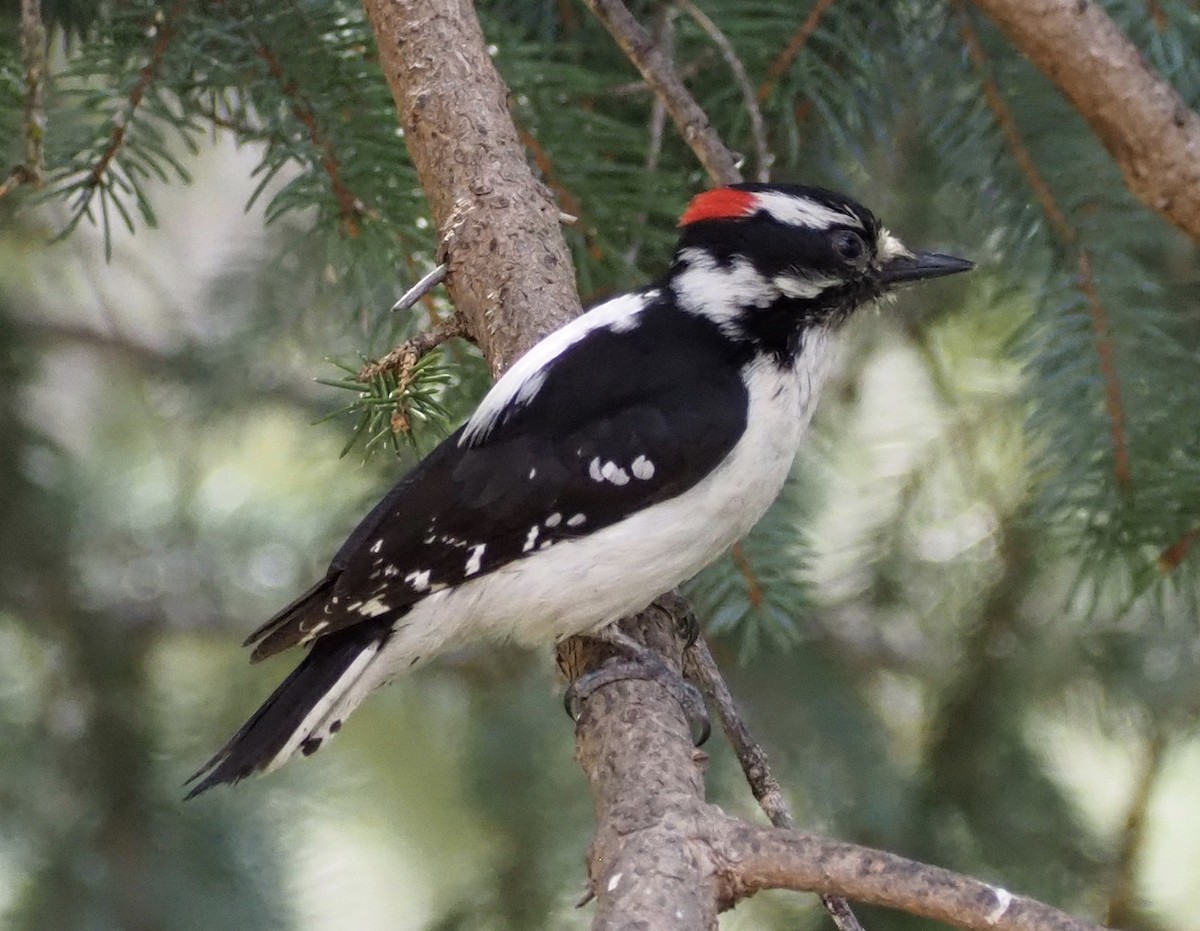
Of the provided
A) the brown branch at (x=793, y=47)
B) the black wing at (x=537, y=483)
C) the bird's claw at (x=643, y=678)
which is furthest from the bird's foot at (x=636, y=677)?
the brown branch at (x=793, y=47)

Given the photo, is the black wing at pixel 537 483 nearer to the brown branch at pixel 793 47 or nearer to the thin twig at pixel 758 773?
the thin twig at pixel 758 773

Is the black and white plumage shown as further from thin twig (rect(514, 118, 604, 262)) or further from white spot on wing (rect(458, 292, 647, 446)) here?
thin twig (rect(514, 118, 604, 262))

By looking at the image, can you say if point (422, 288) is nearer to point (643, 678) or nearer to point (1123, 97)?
point (643, 678)

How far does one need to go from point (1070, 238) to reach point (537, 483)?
70 centimetres

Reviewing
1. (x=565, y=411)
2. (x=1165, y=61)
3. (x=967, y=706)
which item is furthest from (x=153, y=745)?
(x=1165, y=61)

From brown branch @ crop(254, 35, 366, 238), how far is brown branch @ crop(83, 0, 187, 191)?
93mm

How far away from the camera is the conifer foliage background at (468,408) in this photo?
1721mm

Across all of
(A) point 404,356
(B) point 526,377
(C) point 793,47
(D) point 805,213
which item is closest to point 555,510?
(B) point 526,377

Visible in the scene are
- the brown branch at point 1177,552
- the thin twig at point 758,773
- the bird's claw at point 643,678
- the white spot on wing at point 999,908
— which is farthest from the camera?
the brown branch at point 1177,552

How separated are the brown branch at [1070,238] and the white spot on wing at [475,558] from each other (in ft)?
2.41

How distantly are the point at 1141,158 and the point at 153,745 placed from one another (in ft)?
4.87

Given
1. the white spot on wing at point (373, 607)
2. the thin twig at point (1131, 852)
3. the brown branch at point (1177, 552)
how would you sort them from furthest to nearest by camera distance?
the thin twig at point (1131, 852)
the brown branch at point (1177, 552)
the white spot on wing at point (373, 607)

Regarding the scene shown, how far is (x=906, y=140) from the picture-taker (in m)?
2.16

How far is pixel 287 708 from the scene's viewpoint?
5.09 feet
